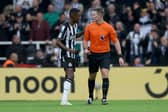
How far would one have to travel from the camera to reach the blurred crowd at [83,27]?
21875mm

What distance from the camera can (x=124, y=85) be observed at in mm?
19828

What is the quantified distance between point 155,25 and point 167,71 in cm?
291

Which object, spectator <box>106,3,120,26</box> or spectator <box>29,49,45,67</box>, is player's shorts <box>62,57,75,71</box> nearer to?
spectator <box>29,49,45,67</box>

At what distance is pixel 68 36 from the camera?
53.7 feet

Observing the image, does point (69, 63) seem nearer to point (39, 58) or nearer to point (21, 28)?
point (39, 58)

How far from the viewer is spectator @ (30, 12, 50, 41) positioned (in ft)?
74.5

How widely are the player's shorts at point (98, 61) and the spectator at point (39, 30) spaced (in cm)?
640

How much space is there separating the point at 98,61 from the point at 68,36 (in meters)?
0.93

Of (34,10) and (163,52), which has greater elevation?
(34,10)

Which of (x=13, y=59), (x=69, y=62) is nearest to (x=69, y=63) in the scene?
(x=69, y=62)

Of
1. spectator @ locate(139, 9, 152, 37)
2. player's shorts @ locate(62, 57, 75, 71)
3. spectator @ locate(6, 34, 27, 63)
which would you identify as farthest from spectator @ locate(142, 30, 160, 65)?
player's shorts @ locate(62, 57, 75, 71)

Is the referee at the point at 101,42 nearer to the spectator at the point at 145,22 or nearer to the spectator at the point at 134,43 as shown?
the spectator at the point at 134,43

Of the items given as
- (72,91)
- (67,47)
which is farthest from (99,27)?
(72,91)

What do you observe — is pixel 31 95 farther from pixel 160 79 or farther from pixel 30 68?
pixel 160 79
